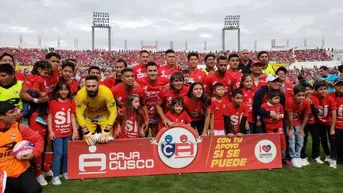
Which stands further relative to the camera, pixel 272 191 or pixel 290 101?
pixel 290 101

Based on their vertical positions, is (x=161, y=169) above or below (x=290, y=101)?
below

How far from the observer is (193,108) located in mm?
5914

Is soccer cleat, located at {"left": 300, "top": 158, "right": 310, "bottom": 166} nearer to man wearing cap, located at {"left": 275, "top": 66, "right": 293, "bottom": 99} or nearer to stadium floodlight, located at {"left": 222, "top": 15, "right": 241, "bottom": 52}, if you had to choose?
man wearing cap, located at {"left": 275, "top": 66, "right": 293, "bottom": 99}

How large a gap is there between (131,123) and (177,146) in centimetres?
99

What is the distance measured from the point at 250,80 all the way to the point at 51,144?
13.4 ft

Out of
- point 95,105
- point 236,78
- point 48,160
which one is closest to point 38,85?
point 95,105

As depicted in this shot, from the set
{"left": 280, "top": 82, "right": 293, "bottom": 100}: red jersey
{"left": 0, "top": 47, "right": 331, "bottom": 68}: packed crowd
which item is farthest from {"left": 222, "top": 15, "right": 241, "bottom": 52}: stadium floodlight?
{"left": 280, "top": 82, "right": 293, "bottom": 100}: red jersey

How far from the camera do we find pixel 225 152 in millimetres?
5691

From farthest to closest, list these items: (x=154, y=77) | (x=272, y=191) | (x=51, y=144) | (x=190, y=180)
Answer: (x=154, y=77)
(x=51, y=144)
(x=190, y=180)
(x=272, y=191)

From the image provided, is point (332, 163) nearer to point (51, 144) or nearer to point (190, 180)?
point (190, 180)

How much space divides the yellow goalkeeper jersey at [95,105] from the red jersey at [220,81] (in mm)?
2262

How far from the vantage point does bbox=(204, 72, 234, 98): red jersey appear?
6551 mm

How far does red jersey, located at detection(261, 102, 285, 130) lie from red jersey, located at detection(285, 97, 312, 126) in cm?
22

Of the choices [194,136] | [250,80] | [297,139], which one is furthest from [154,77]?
[297,139]
